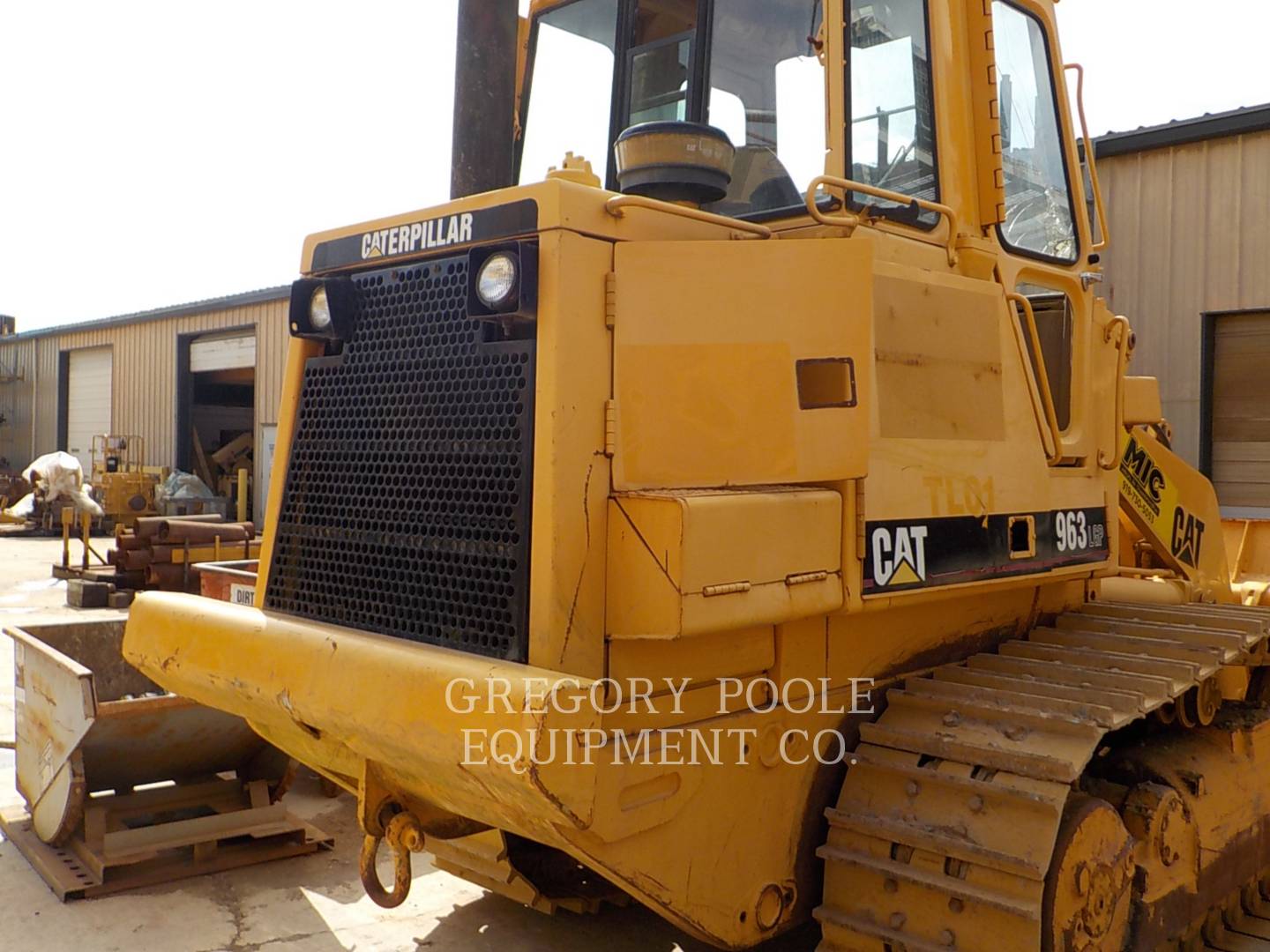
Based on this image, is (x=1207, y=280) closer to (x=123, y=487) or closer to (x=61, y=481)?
(x=61, y=481)

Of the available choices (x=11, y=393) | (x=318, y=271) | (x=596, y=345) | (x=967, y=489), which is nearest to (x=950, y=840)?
(x=967, y=489)

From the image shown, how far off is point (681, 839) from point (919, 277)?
1.70 m

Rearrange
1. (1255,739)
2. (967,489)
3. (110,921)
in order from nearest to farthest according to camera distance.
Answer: (967,489)
(1255,739)
(110,921)

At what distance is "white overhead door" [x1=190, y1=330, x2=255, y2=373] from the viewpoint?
24.2 m

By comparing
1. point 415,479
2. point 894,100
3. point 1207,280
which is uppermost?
point 1207,280

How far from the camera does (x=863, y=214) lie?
331cm

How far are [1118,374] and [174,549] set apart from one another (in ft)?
36.4

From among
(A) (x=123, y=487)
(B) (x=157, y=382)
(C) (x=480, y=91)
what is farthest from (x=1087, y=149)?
(B) (x=157, y=382)

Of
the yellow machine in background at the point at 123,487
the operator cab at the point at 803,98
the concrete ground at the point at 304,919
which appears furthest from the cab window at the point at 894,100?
the yellow machine in background at the point at 123,487

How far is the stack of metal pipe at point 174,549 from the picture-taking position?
1281 centimetres

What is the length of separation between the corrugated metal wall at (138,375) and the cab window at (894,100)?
16296mm

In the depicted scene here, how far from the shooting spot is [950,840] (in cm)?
297

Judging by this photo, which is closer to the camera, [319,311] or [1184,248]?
[319,311]

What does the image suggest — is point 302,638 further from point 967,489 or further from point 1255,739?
point 1255,739
